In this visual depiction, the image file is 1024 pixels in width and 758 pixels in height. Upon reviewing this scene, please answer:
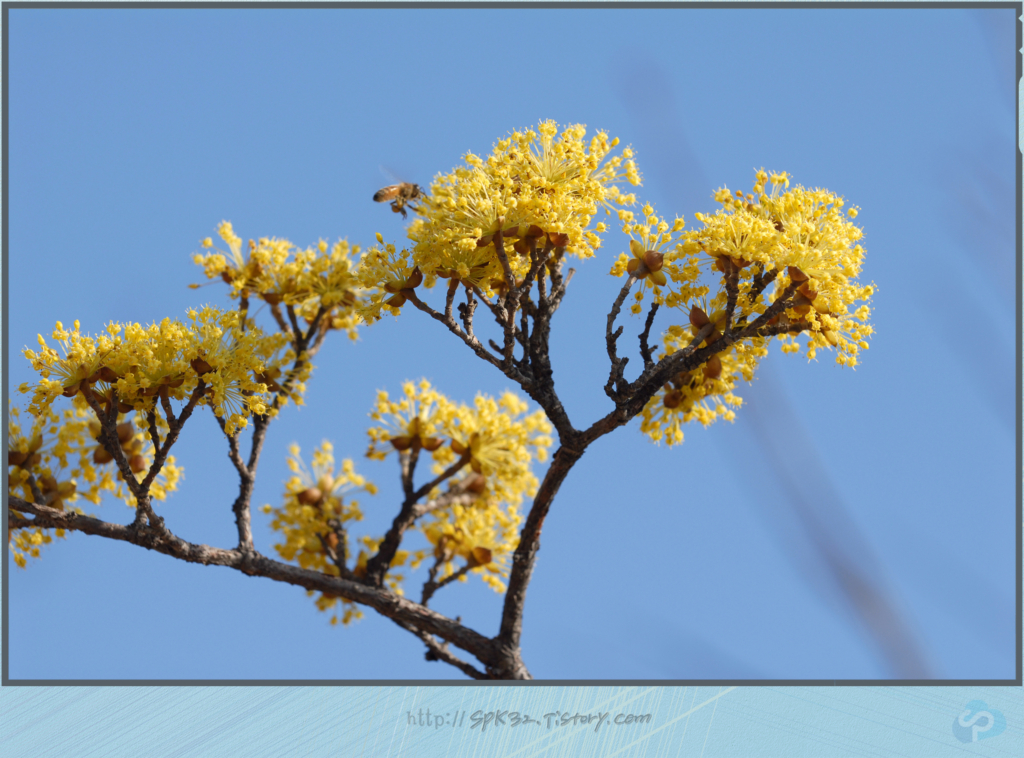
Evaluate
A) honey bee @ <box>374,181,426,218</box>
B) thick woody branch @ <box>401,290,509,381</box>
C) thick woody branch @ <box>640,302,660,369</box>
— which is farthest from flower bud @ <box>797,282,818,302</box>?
honey bee @ <box>374,181,426,218</box>

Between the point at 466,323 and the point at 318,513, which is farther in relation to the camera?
the point at 318,513

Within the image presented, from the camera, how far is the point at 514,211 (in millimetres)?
3656

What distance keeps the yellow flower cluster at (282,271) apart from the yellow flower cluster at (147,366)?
1080 mm

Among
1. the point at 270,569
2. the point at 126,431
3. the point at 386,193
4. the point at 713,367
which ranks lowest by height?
the point at 713,367

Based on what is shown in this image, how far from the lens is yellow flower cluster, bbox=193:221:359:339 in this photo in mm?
5023

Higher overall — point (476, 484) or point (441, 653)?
point (476, 484)

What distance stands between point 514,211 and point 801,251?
1080 mm

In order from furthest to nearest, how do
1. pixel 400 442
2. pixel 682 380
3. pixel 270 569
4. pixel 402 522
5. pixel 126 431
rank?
pixel 400 442 → pixel 402 522 → pixel 126 431 → pixel 270 569 → pixel 682 380

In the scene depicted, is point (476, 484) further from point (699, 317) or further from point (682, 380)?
point (699, 317)

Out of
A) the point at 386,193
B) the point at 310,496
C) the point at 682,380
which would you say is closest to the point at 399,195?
the point at 386,193

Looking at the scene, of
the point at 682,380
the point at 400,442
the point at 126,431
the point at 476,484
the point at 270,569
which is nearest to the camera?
the point at 682,380

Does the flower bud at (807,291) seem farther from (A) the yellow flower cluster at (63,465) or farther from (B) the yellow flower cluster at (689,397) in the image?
Answer: (A) the yellow flower cluster at (63,465)

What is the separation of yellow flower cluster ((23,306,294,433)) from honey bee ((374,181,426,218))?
47.6 inches
